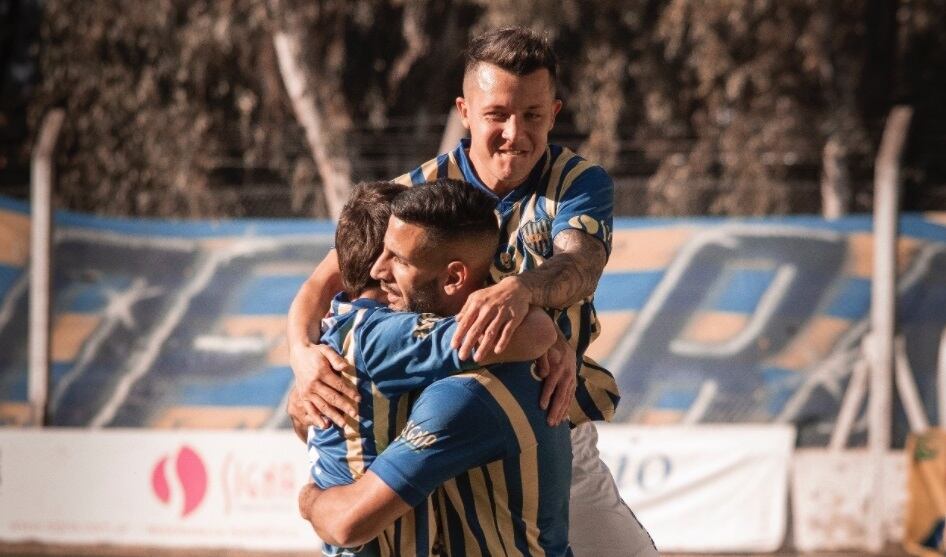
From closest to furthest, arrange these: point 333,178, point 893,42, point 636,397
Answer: point 636,397 < point 333,178 < point 893,42

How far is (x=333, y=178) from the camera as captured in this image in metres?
11.9

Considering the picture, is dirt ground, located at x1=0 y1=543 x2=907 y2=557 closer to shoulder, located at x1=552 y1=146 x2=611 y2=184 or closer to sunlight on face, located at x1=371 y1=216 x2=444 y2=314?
shoulder, located at x1=552 y1=146 x2=611 y2=184

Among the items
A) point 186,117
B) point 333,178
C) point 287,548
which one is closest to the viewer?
point 287,548

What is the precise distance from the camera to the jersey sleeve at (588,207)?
353cm

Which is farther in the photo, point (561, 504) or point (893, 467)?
point (893, 467)

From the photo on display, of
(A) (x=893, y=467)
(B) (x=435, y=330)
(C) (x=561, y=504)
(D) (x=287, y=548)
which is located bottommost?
(D) (x=287, y=548)

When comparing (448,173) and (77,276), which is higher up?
(448,173)

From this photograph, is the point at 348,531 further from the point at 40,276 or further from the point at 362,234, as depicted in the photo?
the point at 40,276

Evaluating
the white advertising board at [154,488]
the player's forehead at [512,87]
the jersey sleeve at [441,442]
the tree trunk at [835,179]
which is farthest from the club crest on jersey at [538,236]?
the tree trunk at [835,179]

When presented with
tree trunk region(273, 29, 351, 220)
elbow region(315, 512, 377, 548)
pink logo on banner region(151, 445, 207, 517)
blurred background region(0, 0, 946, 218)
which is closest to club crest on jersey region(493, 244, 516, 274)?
elbow region(315, 512, 377, 548)

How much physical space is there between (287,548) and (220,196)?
3894mm

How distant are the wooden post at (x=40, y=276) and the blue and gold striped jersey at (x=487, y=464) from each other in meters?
7.88

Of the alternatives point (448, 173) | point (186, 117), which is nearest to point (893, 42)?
point (186, 117)

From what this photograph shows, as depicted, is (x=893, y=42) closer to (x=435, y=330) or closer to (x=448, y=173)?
(x=448, y=173)
